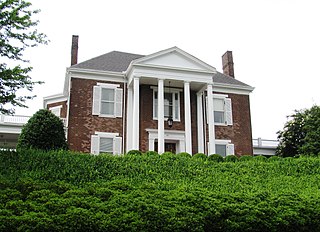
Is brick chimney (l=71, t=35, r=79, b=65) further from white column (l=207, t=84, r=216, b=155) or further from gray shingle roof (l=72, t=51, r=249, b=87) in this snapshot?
white column (l=207, t=84, r=216, b=155)

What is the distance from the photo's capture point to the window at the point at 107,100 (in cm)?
2188

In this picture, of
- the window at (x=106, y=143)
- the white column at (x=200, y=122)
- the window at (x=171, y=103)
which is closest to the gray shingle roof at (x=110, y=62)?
the window at (x=171, y=103)

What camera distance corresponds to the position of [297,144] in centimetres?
3019

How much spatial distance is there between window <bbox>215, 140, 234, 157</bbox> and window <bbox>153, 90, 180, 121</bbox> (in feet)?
10.5

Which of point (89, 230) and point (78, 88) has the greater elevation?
point (78, 88)

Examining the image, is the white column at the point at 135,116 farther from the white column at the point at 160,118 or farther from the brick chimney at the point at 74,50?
the brick chimney at the point at 74,50

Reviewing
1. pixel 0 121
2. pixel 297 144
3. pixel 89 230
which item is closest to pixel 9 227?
pixel 89 230

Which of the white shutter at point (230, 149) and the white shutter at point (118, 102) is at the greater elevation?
the white shutter at point (118, 102)

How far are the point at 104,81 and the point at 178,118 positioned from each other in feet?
16.3

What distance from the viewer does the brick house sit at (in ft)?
69.4

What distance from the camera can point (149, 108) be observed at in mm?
22516

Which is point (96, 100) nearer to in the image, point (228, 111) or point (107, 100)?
point (107, 100)

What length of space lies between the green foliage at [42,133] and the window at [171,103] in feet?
26.3

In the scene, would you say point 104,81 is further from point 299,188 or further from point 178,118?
point 299,188
